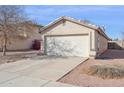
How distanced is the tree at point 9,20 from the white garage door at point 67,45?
11.5 feet

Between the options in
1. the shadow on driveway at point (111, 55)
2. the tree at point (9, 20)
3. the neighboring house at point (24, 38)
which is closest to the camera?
the tree at point (9, 20)

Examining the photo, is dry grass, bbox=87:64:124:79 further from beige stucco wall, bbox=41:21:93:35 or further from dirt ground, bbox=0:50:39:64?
beige stucco wall, bbox=41:21:93:35

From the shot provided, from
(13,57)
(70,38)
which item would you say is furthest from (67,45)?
(13,57)

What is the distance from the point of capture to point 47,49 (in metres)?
19.5

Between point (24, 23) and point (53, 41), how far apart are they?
3313 mm

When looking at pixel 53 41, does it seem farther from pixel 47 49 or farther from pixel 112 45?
pixel 112 45

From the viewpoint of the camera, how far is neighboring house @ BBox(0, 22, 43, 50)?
59.8ft

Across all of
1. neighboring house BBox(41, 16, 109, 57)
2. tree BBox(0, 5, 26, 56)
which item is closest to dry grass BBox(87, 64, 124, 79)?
neighboring house BBox(41, 16, 109, 57)

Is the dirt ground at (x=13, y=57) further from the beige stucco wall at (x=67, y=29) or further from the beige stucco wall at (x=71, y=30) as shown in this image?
the beige stucco wall at (x=67, y=29)

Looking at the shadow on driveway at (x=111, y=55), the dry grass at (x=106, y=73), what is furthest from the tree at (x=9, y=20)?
the dry grass at (x=106, y=73)

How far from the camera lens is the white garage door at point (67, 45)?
17.5m

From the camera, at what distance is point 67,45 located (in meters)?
18.4
